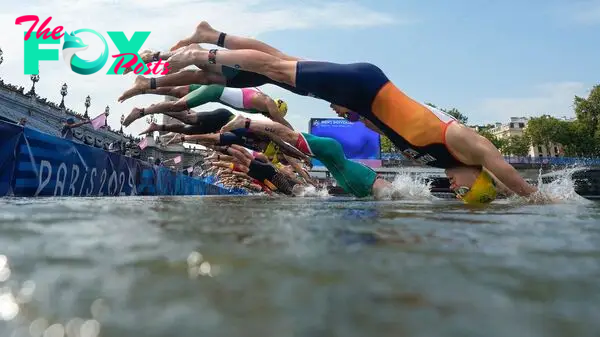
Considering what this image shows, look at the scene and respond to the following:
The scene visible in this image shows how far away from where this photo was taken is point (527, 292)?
2.01ft

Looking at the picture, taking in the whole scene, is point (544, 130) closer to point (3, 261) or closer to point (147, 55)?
point (147, 55)

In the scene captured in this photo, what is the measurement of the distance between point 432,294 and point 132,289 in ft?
1.36

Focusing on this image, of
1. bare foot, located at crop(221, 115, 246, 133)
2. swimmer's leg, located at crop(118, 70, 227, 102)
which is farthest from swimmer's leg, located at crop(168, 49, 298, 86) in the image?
bare foot, located at crop(221, 115, 246, 133)

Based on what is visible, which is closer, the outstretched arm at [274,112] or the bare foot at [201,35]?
the bare foot at [201,35]

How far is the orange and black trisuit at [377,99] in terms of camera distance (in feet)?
12.9

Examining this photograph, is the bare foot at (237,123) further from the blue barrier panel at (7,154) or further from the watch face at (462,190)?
the watch face at (462,190)

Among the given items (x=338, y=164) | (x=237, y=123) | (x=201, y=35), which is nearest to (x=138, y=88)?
(x=201, y=35)

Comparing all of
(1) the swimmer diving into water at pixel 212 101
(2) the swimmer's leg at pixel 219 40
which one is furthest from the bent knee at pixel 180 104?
(2) the swimmer's leg at pixel 219 40

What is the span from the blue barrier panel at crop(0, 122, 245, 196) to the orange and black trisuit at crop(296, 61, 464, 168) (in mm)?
3309

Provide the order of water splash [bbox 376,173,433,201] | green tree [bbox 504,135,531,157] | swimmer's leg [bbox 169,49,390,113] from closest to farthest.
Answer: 1. swimmer's leg [bbox 169,49,390,113]
2. water splash [bbox 376,173,433,201]
3. green tree [bbox 504,135,531,157]

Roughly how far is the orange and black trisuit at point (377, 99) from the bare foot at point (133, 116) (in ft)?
12.3

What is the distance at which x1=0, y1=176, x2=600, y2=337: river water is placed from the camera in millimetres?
478

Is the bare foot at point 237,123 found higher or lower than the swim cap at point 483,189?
higher

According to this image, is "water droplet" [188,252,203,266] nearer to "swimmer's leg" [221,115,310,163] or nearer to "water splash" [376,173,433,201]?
"water splash" [376,173,433,201]
